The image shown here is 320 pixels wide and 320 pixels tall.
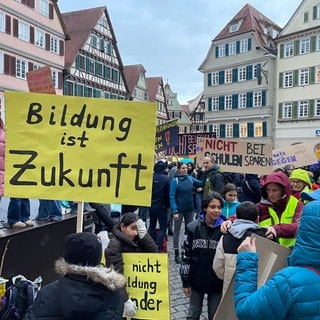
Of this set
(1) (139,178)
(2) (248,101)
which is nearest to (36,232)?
(1) (139,178)

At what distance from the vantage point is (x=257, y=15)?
1754 inches

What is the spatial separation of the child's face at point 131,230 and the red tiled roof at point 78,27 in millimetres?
33151

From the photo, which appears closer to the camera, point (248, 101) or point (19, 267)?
point (19, 267)

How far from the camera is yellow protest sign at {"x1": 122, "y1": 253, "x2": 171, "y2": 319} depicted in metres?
3.67

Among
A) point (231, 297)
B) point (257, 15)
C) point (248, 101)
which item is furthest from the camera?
point (257, 15)

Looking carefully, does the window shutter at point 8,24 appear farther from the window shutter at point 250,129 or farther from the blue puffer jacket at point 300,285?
the blue puffer jacket at point 300,285

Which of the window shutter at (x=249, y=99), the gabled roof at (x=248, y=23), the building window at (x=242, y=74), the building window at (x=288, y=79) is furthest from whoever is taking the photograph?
the building window at (x=242, y=74)

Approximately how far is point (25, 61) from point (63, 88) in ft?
17.5

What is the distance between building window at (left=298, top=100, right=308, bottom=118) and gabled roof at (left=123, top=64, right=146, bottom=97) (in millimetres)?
18200

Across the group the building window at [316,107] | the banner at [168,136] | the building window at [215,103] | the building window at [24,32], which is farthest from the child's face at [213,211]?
the building window at [215,103]

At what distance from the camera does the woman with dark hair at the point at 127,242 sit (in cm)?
370

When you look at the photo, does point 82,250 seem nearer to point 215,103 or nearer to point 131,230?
point 131,230

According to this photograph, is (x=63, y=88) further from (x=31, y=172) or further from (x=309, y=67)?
(x=31, y=172)

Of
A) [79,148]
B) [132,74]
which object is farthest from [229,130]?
[79,148]
